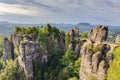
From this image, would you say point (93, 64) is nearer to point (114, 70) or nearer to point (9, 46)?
point (114, 70)

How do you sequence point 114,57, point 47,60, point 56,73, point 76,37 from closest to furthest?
point 114,57 → point 56,73 → point 47,60 → point 76,37

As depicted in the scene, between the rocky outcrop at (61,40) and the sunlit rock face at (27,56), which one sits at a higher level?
the rocky outcrop at (61,40)

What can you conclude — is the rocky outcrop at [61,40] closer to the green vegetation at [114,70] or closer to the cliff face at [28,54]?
the cliff face at [28,54]

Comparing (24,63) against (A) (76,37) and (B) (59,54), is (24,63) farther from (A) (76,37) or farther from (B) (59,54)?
(A) (76,37)

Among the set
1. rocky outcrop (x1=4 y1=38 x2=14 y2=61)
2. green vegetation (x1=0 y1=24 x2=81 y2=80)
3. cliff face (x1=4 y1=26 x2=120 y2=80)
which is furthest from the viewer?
rocky outcrop (x1=4 y1=38 x2=14 y2=61)

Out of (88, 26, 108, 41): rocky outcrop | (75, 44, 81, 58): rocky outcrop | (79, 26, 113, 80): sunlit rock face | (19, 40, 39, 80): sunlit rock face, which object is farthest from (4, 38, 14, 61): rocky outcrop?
(79, 26, 113, 80): sunlit rock face

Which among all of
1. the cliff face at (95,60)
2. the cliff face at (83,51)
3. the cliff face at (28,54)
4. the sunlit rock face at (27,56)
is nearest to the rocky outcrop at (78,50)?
the cliff face at (83,51)

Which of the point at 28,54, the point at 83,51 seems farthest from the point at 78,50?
the point at 28,54

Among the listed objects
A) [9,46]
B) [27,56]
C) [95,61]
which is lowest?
[27,56]

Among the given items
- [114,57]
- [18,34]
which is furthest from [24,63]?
[114,57]

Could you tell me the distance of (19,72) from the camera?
117125 millimetres

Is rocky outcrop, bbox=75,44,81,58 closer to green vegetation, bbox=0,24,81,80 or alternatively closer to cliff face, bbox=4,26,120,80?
cliff face, bbox=4,26,120,80

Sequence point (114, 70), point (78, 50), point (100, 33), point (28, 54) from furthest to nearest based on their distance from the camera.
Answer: point (78, 50) < point (28, 54) < point (100, 33) < point (114, 70)

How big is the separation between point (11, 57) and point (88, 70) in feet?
184
